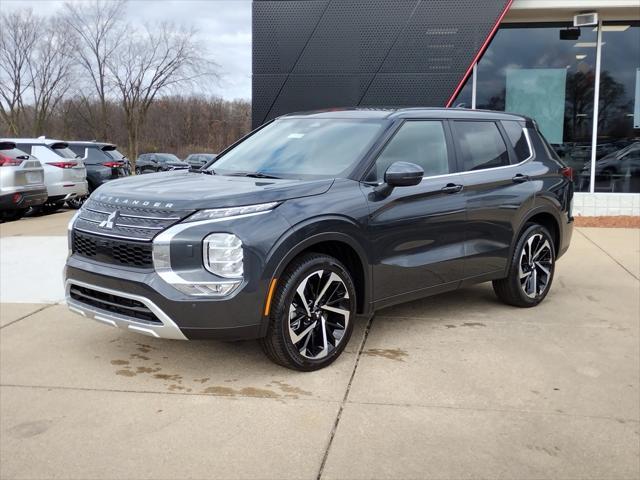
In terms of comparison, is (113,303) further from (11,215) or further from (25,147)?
(25,147)

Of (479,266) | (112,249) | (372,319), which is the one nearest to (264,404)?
(112,249)

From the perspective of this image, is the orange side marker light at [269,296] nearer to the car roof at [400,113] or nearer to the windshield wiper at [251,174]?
the windshield wiper at [251,174]

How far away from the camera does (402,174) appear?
4375mm

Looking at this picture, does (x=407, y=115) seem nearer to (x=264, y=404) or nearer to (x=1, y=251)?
(x=264, y=404)

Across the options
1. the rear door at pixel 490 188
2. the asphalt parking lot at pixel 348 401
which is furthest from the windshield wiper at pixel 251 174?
the rear door at pixel 490 188

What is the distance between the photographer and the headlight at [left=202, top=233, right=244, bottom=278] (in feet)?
12.4

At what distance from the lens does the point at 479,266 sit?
5348 mm

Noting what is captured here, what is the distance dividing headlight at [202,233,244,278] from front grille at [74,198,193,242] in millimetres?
251

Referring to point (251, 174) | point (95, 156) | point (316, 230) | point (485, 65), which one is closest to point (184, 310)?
point (316, 230)

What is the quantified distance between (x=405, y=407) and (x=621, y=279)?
4.55 m

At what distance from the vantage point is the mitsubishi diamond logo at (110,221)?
4047mm

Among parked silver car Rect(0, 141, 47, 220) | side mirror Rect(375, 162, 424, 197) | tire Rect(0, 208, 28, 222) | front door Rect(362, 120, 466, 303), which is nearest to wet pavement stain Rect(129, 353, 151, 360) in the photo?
front door Rect(362, 120, 466, 303)

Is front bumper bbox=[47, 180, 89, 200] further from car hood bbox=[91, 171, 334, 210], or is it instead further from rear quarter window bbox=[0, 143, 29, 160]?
car hood bbox=[91, 171, 334, 210]

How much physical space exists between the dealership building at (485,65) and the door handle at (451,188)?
673 centimetres
